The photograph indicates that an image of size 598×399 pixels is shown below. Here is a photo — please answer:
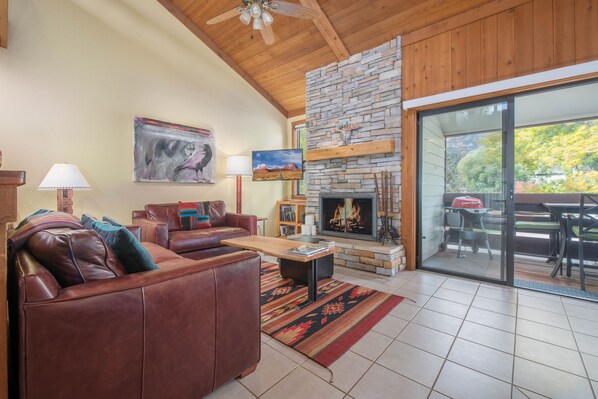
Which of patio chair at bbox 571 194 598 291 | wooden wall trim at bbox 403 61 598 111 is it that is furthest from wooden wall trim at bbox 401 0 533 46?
patio chair at bbox 571 194 598 291

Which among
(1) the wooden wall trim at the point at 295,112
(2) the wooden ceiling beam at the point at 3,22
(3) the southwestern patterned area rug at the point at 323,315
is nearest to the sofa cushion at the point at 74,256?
(3) the southwestern patterned area rug at the point at 323,315

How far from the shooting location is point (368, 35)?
3.54 metres

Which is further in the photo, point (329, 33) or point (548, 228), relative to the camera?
point (329, 33)

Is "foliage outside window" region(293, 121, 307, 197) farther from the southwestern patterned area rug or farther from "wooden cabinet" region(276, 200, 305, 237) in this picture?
the southwestern patterned area rug

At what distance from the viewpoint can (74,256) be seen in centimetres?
98

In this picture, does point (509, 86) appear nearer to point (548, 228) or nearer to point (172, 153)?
point (548, 228)

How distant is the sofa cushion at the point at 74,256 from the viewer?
37.9 inches

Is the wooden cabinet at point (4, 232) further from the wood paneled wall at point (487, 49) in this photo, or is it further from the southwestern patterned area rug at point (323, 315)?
the wood paneled wall at point (487, 49)

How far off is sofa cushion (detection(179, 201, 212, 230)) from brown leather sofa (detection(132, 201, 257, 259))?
7 centimetres

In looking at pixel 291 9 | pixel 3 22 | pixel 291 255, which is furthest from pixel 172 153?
pixel 291 255

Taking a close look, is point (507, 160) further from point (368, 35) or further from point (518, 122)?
point (518, 122)

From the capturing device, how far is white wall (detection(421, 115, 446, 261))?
3310 millimetres

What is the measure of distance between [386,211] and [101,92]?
396cm

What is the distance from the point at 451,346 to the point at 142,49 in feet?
15.9
